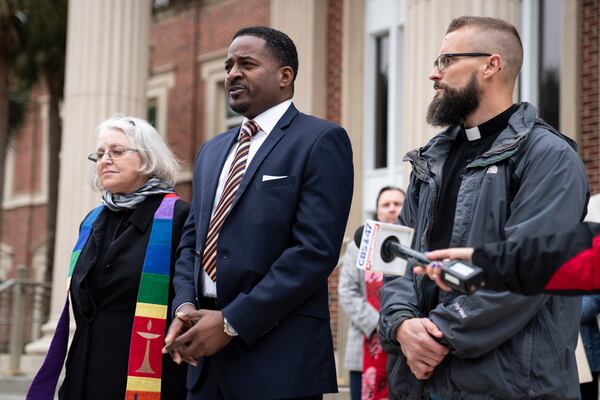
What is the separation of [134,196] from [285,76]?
1167mm

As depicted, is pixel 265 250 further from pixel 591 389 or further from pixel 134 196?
pixel 591 389

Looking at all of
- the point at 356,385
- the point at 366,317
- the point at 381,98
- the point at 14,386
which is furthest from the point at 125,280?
the point at 381,98

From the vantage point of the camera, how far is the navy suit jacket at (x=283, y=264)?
3.17m

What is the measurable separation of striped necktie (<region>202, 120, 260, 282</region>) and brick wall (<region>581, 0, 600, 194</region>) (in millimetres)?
6613

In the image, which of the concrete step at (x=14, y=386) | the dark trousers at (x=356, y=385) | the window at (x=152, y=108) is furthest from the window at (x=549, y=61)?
the window at (x=152, y=108)

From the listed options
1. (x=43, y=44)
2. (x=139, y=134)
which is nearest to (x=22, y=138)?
(x=43, y=44)

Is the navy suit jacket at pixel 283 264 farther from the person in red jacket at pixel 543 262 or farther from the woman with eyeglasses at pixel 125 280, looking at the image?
the person in red jacket at pixel 543 262

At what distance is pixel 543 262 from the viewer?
7.84 feet

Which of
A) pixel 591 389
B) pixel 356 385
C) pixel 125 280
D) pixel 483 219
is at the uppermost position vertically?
pixel 483 219

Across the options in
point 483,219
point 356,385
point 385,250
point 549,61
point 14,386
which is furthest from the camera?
point 14,386

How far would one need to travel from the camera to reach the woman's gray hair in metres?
4.43

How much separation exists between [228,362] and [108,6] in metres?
8.21

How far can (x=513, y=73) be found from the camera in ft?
10.8

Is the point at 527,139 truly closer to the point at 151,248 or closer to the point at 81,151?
the point at 151,248
